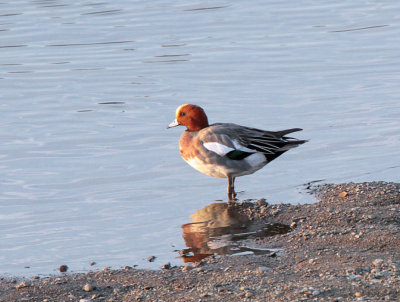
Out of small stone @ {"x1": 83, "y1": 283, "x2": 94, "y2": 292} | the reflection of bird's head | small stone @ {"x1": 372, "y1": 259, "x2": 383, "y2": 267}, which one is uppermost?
the reflection of bird's head

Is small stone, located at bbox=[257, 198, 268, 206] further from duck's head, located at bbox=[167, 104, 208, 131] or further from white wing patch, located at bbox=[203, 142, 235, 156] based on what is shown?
duck's head, located at bbox=[167, 104, 208, 131]

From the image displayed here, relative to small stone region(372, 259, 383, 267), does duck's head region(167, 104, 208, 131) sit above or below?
above

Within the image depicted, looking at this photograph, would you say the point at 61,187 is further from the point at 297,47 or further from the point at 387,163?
the point at 297,47

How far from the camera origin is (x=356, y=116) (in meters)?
12.5

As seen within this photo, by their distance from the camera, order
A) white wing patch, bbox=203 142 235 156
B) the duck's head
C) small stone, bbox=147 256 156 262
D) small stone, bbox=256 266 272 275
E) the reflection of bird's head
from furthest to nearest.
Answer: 1. the duck's head
2. white wing patch, bbox=203 142 235 156
3. the reflection of bird's head
4. small stone, bbox=147 256 156 262
5. small stone, bbox=256 266 272 275

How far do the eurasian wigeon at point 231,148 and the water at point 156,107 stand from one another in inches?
18.6

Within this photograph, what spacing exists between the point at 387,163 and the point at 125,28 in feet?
37.8

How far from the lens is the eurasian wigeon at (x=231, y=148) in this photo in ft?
29.0

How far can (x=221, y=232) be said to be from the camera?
7941 millimetres

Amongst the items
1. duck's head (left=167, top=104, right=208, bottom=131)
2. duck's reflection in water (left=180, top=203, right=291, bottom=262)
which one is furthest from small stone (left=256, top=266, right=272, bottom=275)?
duck's head (left=167, top=104, right=208, bottom=131)

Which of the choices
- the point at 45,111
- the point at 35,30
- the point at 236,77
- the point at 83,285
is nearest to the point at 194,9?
the point at 35,30

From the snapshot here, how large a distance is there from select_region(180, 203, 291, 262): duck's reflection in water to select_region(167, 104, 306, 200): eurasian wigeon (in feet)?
1.45

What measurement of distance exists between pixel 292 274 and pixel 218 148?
9.46 ft

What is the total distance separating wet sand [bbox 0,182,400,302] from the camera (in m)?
5.65
